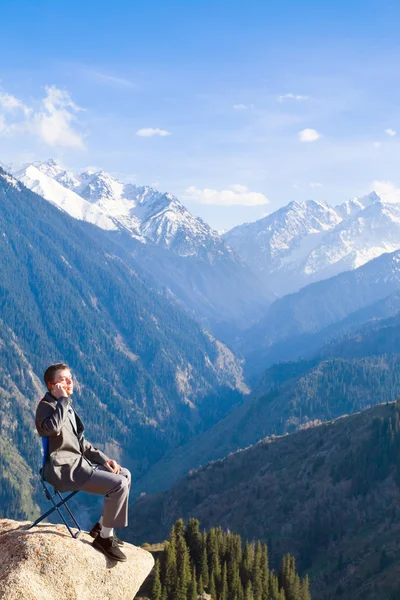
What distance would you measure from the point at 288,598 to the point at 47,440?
10398 centimetres

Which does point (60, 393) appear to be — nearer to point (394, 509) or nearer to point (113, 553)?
point (113, 553)

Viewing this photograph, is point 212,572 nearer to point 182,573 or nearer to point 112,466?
point 182,573

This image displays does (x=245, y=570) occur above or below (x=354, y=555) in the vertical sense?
above

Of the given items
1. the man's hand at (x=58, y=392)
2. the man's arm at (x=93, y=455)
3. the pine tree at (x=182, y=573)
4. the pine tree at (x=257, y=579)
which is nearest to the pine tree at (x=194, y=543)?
the pine tree at (x=182, y=573)

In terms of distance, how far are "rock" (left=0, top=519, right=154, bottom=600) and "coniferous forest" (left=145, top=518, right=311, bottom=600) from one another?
5330cm

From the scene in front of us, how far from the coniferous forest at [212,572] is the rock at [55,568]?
175ft

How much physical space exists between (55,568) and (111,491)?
3.12m

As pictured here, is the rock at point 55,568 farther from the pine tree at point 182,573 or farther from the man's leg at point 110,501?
the pine tree at point 182,573

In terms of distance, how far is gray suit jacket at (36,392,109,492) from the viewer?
18.6 meters

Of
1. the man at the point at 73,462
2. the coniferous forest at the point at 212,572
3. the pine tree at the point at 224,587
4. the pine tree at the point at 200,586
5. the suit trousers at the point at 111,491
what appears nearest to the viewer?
the man at the point at 73,462

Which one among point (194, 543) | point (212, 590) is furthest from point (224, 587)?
point (194, 543)

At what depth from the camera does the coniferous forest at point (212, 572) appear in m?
74.2

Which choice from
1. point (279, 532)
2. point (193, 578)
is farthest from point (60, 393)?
point (279, 532)

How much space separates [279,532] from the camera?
19775cm
